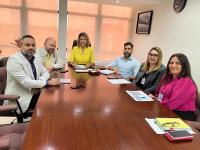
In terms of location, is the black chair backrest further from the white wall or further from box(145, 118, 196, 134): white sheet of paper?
the white wall

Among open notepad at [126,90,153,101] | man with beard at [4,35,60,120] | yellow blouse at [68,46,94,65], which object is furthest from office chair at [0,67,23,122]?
yellow blouse at [68,46,94,65]

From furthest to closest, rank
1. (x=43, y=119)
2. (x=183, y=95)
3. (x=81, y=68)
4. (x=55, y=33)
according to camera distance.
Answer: (x=55, y=33) → (x=81, y=68) → (x=183, y=95) → (x=43, y=119)

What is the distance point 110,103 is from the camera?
1774mm

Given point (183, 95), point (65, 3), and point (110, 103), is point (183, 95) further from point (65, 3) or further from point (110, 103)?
point (65, 3)

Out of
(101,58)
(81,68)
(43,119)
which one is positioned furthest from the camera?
(101,58)

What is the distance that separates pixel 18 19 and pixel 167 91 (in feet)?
15.2

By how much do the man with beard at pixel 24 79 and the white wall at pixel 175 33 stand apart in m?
2.57

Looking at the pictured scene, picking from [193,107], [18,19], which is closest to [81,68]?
[193,107]

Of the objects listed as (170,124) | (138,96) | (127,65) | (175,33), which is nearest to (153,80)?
(138,96)

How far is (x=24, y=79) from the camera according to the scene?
6.96 ft

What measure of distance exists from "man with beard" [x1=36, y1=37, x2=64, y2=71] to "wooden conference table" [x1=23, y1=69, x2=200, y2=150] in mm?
1295

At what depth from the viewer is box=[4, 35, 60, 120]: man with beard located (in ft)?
6.92

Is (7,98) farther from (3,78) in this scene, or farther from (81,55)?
(81,55)

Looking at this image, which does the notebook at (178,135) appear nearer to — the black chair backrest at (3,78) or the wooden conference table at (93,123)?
the wooden conference table at (93,123)
